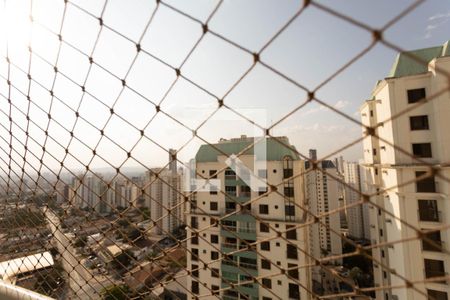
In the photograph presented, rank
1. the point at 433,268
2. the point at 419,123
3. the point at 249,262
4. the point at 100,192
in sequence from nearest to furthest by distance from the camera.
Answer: the point at 433,268
the point at 419,123
the point at 249,262
the point at 100,192

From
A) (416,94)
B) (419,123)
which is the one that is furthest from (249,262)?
(416,94)

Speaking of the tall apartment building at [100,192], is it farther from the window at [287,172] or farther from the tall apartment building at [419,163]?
the tall apartment building at [419,163]

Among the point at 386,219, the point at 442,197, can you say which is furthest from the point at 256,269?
the point at 442,197

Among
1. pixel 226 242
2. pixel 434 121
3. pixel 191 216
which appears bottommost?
pixel 226 242

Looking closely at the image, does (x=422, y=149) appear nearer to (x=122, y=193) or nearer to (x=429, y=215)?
(x=429, y=215)

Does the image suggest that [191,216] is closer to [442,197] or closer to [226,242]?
[226,242]

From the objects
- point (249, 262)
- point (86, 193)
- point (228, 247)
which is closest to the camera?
point (249, 262)
